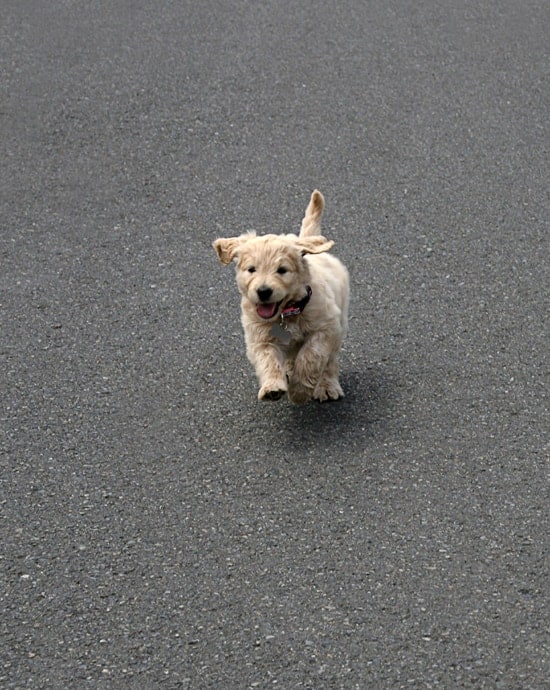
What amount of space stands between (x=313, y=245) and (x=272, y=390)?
69 cm

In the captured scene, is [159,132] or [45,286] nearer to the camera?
[45,286]

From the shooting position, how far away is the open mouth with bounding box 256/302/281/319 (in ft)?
20.3

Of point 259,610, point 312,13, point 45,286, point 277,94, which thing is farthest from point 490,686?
point 312,13

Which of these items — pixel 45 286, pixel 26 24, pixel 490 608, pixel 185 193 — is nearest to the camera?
pixel 490 608

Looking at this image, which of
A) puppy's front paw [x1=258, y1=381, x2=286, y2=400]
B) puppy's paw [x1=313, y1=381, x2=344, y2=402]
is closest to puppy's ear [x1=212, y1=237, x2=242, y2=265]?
puppy's front paw [x1=258, y1=381, x2=286, y2=400]

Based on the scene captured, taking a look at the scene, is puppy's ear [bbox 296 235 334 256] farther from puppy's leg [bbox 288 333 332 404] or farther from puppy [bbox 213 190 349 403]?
puppy's leg [bbox 288 333 332 404]

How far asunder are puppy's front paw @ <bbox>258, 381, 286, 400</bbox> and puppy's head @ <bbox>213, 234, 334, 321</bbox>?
12.9 inches

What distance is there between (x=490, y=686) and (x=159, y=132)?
5947 mm

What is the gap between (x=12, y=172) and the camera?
9.11m

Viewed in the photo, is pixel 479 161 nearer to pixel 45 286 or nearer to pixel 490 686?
pixel 45 286

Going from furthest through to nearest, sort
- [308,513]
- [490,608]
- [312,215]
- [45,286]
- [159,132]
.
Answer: [159,132] < [45,286] < [312,215] < [308,513] < [490,608]

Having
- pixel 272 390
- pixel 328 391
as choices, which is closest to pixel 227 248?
pixel 272 390

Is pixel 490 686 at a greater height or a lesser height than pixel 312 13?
lesser

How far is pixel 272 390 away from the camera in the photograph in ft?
19.9
